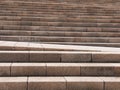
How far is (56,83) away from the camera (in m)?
Answer: 4.11

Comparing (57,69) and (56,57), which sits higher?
(56,57)

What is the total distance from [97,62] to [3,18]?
6.28m

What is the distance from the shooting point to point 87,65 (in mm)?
4609

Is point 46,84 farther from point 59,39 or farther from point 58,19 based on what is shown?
point 58,19

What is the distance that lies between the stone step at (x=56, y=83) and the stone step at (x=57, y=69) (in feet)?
0.70

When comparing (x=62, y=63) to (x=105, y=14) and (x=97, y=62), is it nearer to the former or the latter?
(x=97, y=62)

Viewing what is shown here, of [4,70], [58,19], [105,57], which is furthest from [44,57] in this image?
[58,19]

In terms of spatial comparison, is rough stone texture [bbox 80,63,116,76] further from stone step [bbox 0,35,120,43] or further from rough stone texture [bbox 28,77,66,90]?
stone step [bbox 0,35,120,43]

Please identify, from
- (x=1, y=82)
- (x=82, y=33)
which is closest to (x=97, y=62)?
(x=1, y=82)

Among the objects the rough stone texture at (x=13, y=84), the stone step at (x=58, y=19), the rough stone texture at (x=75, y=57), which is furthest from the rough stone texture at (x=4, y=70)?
the stone step at (x=58, y=19)

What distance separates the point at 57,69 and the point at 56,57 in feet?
1.48

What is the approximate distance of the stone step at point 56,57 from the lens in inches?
192

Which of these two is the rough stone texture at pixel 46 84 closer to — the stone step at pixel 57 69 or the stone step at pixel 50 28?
the stone step at pixel 57 69

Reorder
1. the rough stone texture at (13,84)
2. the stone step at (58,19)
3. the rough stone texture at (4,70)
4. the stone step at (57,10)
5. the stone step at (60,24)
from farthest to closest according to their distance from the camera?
the stone step at (57,10), the stone step at (58,19), the stone step at (60,24), the rough stone texture at (4,70), the rough stone texture at (13,84)
